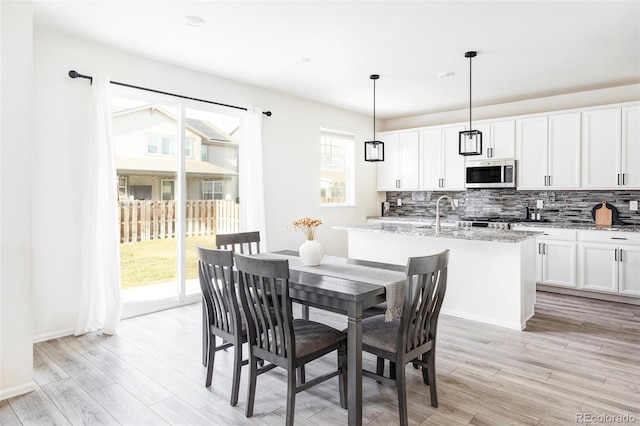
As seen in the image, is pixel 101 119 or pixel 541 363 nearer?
pixel 541 363

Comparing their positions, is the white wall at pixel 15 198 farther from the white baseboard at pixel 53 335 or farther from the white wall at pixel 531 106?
the white wall at pixel 531 106

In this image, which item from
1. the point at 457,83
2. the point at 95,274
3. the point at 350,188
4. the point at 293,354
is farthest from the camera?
the point at 350,188

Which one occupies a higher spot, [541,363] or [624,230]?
[624,230]

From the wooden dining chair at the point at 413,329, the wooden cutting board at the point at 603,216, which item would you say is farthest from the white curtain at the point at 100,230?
the wooden cutting board at the point at 603,216

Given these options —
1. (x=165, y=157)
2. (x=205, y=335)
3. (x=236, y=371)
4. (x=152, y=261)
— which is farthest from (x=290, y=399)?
(x=165, y=157)

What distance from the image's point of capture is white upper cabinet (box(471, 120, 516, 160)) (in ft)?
19.1

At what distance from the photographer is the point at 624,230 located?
4719 millimetres

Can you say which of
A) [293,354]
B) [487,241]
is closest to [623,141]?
[487,241]

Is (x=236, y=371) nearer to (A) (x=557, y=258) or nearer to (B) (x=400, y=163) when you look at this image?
(A) (x=557, y=258)

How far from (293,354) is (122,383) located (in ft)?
4.63

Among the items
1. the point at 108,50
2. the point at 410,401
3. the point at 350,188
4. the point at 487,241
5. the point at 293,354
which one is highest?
the point at 108,50

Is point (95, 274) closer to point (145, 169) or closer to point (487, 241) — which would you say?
point (145, 169)

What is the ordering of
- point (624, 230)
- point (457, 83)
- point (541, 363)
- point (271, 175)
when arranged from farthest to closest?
point (271, 175) → point (457, 83) → point (624, 230) → point (541, 363)

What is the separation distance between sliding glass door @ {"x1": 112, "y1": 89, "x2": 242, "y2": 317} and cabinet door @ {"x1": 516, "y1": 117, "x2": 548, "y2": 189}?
4.05 m
